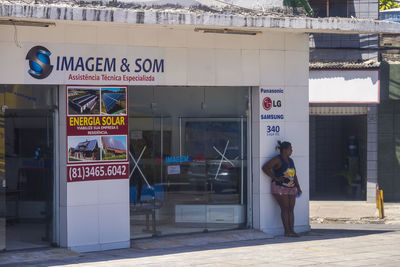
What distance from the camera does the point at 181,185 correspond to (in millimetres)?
13422

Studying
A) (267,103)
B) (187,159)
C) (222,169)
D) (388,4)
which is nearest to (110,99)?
(187,159)

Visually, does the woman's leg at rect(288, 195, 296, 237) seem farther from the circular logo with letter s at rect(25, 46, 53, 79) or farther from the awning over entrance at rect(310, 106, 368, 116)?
the awning over entrance at rect(310, 106, 368, 116)

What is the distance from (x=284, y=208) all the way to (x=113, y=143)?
3.57 metres

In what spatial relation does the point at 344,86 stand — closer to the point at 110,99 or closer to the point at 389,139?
the point at 389,139

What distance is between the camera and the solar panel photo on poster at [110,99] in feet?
39.5

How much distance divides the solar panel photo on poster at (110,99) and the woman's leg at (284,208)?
3.61 metres

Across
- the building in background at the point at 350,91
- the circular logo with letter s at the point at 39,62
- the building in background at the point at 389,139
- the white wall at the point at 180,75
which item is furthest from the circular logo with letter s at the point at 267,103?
the building in background at the point at 389,139

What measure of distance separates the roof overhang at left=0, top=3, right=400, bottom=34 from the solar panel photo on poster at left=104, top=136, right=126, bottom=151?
216 centimetres

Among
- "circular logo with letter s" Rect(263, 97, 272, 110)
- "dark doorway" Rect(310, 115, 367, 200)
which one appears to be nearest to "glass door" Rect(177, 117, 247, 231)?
"circular logo with letter s" Rect(263, 97, 272, 110)

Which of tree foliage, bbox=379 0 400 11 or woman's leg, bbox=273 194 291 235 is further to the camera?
tree foliage, bbox=379 0 400 11

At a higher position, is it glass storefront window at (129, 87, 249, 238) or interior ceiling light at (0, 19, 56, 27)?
interior ceiling light at (0, 19, 56, 27)

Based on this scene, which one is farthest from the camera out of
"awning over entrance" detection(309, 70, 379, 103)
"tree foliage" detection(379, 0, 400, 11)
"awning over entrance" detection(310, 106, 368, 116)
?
"tree foliage" detection(379, 0, 400, 11)

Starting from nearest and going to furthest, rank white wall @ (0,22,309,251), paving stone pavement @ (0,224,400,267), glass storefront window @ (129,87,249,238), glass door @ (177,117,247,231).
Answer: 1. paving stone pavement @ (0,224,400,267)
2. white wall @ (0,22,309,251)
3. glass storefront window @ (129,87,249,238)
4. glass door @ (177,117,247,231)

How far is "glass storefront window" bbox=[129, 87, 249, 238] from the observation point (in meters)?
13.0
